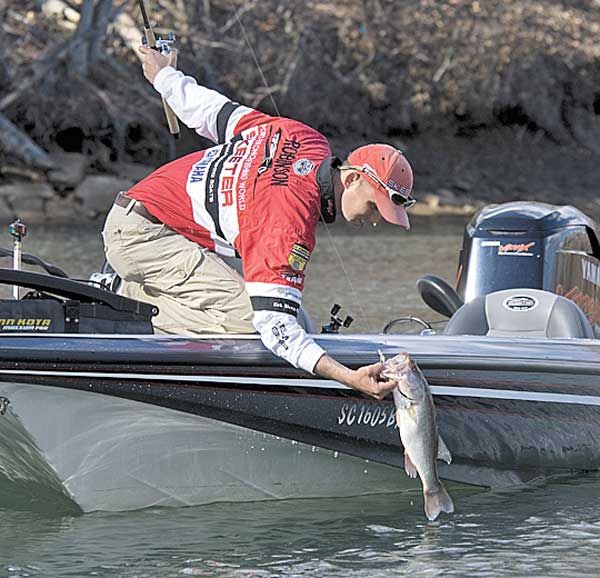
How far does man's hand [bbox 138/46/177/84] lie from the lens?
540 centimetres

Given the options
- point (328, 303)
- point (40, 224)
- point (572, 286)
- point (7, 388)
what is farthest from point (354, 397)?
point (40, 224)

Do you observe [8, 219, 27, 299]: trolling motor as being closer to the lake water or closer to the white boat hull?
the white boat hull

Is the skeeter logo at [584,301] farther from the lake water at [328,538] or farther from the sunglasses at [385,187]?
the sunglasses at [385,187]

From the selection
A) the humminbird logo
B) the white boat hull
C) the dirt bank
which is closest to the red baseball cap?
the white boat hull

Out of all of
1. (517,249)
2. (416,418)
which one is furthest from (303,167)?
(517,249)

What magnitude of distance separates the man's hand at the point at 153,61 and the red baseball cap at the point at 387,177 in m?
1.10

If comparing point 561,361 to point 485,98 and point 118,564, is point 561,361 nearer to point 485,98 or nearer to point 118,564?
point 118,564

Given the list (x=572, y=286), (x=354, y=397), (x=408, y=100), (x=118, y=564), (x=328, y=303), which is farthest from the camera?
(x=408, y=100)

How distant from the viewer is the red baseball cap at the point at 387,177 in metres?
4.63

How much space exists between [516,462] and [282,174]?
157 centimetres

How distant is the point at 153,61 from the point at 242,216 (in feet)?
3.51

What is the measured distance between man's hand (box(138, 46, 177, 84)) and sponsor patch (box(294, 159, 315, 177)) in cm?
99

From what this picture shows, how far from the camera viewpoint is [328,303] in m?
10.8

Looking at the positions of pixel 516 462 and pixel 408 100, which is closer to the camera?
pixel 516 462
